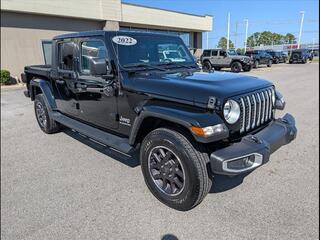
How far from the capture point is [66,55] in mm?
4457

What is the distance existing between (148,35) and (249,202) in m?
2.65

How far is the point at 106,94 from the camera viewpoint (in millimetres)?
3598

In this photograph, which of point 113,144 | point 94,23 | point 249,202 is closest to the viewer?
point 249,202

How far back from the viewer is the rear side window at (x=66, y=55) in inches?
168

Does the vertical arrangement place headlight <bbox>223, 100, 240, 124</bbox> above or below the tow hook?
above

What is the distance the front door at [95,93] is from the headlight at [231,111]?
153cm

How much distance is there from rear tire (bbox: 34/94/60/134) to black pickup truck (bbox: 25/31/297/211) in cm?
119

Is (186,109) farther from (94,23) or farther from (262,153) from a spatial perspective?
(94,23)

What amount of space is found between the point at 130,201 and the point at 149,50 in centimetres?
209

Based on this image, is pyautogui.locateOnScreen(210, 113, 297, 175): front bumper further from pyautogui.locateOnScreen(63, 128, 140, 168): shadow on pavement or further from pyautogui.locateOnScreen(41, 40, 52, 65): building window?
pyautogui.locateOnScreen(41, 40, 52, 65): building window

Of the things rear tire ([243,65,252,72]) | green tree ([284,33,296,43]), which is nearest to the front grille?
rear tire ([243,65,252,72])

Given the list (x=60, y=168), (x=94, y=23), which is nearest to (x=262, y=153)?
(x=60, y=168)

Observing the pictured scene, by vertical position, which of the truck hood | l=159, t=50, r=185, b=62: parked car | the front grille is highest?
l=159, t=50, r=185, b=62: parked car

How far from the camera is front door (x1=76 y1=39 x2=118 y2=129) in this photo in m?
3.59
